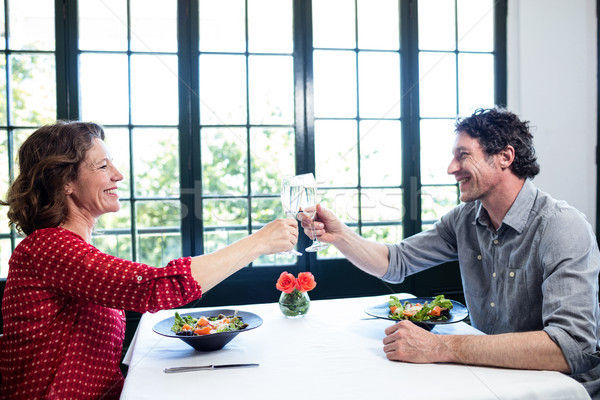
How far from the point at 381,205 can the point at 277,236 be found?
1768 mm

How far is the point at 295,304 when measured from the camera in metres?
1.65

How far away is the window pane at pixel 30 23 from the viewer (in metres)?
2.71

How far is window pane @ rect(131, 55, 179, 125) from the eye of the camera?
2.78 meters

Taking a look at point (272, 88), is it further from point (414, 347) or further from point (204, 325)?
point (414, 347)

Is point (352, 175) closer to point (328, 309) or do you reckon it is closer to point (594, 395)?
point (328, 309)

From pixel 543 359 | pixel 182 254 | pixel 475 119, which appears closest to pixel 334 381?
pixel 543 359

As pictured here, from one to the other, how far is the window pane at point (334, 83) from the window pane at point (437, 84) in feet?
1.47

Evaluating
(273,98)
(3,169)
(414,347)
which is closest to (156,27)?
(273,98)

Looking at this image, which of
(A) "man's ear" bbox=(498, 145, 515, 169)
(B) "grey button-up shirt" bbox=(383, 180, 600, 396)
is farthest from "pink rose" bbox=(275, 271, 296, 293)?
(A) "man's ear" bbox=(498, 145, 515, 169)

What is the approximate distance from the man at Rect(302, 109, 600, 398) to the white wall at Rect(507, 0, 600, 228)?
1686 mm

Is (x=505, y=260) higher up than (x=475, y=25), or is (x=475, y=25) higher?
(x=475, y=25)

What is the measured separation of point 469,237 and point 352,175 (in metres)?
1.36

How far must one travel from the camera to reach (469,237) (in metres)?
1.75

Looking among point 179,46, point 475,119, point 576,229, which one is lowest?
point 576,229
